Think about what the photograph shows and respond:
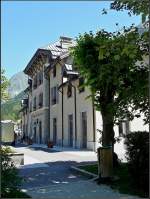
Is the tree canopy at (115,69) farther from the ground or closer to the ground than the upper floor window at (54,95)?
closer to the ground

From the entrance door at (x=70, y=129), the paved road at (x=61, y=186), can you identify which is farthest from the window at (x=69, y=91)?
the paved road at (x=61, y=186)

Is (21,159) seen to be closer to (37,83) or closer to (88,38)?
(88,38)

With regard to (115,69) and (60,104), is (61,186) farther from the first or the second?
(60,104)

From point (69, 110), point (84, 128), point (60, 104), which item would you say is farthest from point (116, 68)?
point (60, 104)

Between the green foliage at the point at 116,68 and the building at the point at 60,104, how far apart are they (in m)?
7.36

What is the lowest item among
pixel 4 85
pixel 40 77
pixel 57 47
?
pixel 4 85

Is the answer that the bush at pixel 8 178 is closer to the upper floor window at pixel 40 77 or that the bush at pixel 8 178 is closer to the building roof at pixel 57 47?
the building roof at pixel 57 47

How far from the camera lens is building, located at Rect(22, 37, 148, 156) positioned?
27031 millimetres

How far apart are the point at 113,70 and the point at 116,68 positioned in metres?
0.27

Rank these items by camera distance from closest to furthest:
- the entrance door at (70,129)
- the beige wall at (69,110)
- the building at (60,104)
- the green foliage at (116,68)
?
Answer: the green foliage at (116,68) < the beige wall at (69,110) < the building at (60,104) < the entrance door at (70,129)

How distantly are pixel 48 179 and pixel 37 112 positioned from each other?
33.3 m

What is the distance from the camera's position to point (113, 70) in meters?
10.6

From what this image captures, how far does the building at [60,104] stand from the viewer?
88.7 ft

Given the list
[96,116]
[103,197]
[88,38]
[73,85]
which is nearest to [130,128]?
[96,116]
